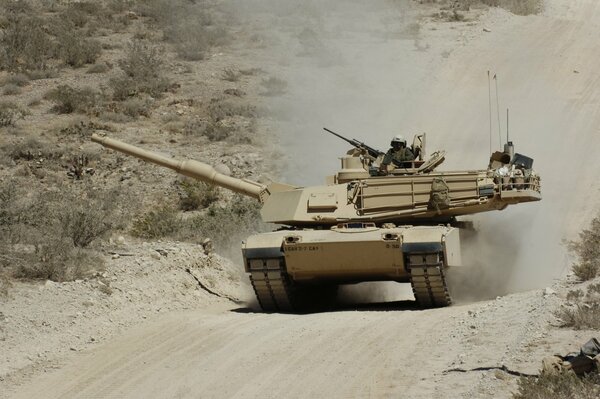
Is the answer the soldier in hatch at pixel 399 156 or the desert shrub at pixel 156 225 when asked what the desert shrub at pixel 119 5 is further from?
the soldier in hatch at pixel 399 156

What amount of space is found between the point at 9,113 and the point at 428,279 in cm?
1601

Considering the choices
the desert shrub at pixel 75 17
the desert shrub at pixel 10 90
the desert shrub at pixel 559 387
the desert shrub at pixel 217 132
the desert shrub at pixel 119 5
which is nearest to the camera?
the desert shrub at pixel 559 387

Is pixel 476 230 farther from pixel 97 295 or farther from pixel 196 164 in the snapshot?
pixel 97 295

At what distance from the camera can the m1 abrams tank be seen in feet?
52.7

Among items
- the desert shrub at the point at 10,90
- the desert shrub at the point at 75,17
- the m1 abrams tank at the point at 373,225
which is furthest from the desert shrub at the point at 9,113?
the m1 abrams tank at the point at 373,225

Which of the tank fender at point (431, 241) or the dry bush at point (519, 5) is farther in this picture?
the dry bush at point (519, 5)

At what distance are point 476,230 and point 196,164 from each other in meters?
4.83

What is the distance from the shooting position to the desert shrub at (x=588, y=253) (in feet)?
49.9

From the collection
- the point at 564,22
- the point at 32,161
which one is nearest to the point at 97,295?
the point at 32,161

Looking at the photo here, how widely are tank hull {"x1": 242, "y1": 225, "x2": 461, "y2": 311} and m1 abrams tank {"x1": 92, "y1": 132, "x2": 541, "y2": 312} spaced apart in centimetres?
1

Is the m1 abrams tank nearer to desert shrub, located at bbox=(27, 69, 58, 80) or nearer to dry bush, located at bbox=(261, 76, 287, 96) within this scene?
dry bush, located at bbox=(261, 76, 287, 96)

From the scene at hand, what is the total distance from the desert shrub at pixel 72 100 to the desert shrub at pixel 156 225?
8714 mm

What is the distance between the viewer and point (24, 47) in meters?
34.0

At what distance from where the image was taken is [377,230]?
643 inches
